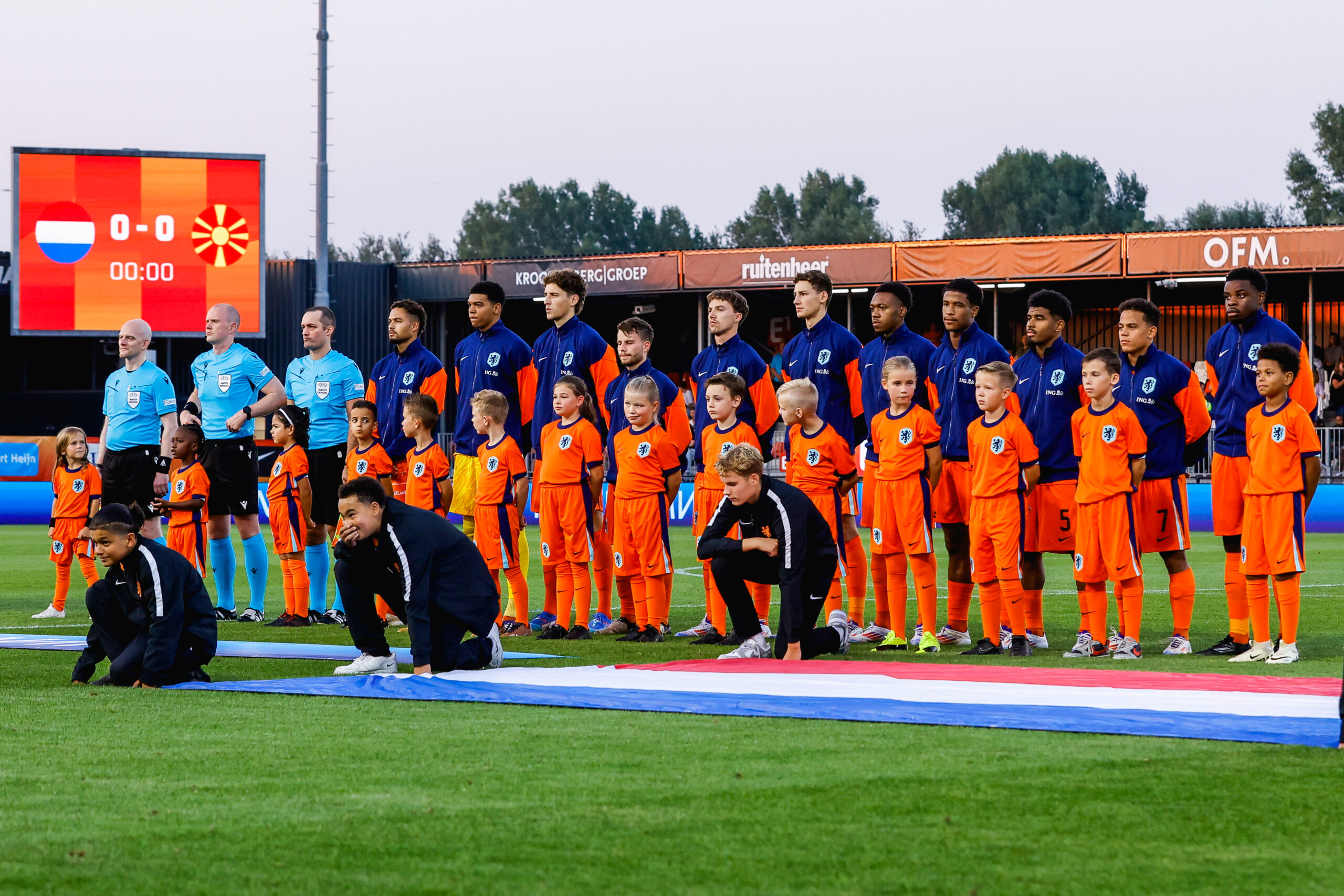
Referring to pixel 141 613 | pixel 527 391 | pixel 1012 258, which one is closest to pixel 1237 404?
pixel 527 391

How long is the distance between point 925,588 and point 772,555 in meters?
1.47

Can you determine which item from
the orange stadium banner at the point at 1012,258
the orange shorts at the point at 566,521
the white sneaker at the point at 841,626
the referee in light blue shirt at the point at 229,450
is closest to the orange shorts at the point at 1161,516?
the white sneaker at the point at 841,626

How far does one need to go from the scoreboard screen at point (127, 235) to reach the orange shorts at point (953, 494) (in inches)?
845

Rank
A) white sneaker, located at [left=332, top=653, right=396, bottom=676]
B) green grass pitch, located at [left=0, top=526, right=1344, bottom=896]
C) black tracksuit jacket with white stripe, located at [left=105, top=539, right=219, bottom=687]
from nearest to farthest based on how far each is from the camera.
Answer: green grass pitch, located at [left=0, top=526, right=1344, bottom=896], black tracksuit jacket with white stripe, located at [left=105, top=539, right=219, bottom=687], white sneaker, located at [left=332, top=653, right=396, bottom=676]

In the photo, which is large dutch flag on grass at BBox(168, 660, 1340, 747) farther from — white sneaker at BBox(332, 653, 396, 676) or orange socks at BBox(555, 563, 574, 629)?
orange socks at BBox(555, 563, 574, 629)

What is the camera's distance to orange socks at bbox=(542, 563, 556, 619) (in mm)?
10969

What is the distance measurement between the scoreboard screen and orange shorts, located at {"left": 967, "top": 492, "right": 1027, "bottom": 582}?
876 inches

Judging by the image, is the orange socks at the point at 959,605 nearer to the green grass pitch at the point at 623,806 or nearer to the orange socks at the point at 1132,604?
the orange socks at the point at 1132,604

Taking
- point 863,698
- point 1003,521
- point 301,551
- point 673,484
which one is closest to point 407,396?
point 301,551

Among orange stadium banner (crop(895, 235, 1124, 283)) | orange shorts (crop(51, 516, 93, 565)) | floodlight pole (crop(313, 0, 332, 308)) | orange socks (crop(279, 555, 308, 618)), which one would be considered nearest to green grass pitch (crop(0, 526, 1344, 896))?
orange socks (crop(279, 555, 308, 618))

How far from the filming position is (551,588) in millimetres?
11336

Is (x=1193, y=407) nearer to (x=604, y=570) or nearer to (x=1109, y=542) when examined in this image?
(x=1109, y=542)

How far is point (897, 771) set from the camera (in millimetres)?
4910

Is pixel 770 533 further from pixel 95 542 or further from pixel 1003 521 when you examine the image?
pixel 95 542
